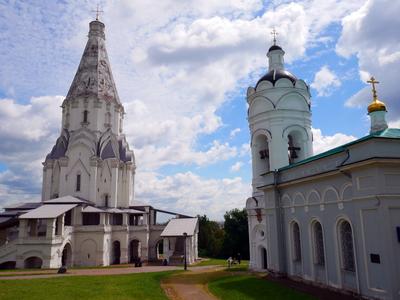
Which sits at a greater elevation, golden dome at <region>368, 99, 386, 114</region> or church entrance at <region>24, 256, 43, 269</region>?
golden dome at <region>368, 99, 386, 114</region>

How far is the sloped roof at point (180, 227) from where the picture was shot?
3478 centimetres

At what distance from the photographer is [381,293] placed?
37.7 ft

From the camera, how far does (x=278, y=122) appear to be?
2336cm

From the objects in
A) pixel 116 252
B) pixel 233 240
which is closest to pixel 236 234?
pixel 233 240

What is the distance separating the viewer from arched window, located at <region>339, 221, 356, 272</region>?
1395cm

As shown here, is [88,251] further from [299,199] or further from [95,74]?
[299,199]

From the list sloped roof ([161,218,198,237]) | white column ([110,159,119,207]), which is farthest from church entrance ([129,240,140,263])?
sloped roof ([161,218,198,237])

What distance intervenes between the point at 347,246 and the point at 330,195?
2093 millimetres

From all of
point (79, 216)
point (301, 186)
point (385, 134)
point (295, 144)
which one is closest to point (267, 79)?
point (295, 144)

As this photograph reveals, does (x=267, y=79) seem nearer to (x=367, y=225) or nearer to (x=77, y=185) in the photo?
(x=367, y=225)

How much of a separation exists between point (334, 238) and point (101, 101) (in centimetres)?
3313

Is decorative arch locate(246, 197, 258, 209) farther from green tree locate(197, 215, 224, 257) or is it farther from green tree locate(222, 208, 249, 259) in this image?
green tree locate(197, 215, 224, 257)

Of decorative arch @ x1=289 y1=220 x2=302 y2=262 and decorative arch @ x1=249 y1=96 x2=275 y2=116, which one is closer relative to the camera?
decorative arch @ x1=289 y1=220 x2=302 y2=262

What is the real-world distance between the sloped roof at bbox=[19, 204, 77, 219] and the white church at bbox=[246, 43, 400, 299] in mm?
16921
